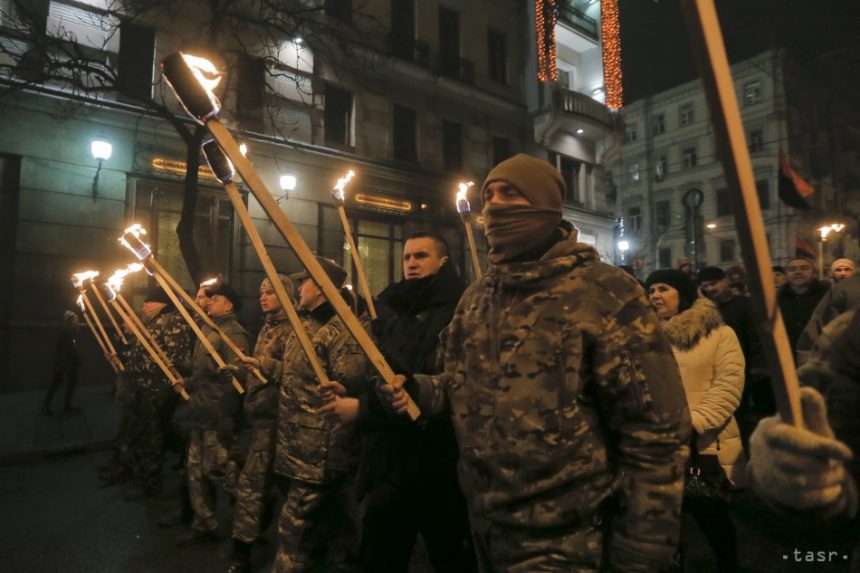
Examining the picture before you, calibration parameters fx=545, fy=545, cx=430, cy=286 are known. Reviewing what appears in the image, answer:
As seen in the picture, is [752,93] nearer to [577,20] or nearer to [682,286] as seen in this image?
[577,20]

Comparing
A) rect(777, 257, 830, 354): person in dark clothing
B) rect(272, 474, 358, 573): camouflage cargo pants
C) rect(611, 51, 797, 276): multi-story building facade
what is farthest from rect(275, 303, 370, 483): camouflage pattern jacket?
rect(611, 51, 797, 276): multi-story building facade

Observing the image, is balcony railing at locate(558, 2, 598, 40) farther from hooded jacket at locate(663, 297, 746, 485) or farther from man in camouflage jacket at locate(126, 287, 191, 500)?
hooded jacket at locate(663, 297, 746, 485)

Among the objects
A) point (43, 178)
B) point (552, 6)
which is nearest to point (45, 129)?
point (43, 178)

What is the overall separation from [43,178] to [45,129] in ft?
3.61

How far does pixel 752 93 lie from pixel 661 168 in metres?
8.62

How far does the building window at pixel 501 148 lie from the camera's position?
2119 cm

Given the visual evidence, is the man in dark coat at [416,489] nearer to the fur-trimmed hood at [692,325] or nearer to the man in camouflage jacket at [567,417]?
the man in camouflage jacket at [567,417]

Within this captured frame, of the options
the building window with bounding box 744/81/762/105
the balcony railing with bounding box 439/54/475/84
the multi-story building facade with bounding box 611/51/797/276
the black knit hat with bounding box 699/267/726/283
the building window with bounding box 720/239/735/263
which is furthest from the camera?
the building window with bounding box 744/81/762/105

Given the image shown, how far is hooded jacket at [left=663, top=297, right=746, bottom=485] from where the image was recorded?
129 inches

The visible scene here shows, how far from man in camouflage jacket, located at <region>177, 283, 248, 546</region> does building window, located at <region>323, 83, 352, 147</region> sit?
514 inches

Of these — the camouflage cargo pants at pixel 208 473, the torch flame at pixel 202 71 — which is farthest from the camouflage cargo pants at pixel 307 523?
the torch flame at pixel 202 71

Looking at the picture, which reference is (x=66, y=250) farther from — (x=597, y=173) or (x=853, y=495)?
(x=597, y=173)

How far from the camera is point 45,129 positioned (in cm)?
1220

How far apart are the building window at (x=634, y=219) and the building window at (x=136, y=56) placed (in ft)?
140
